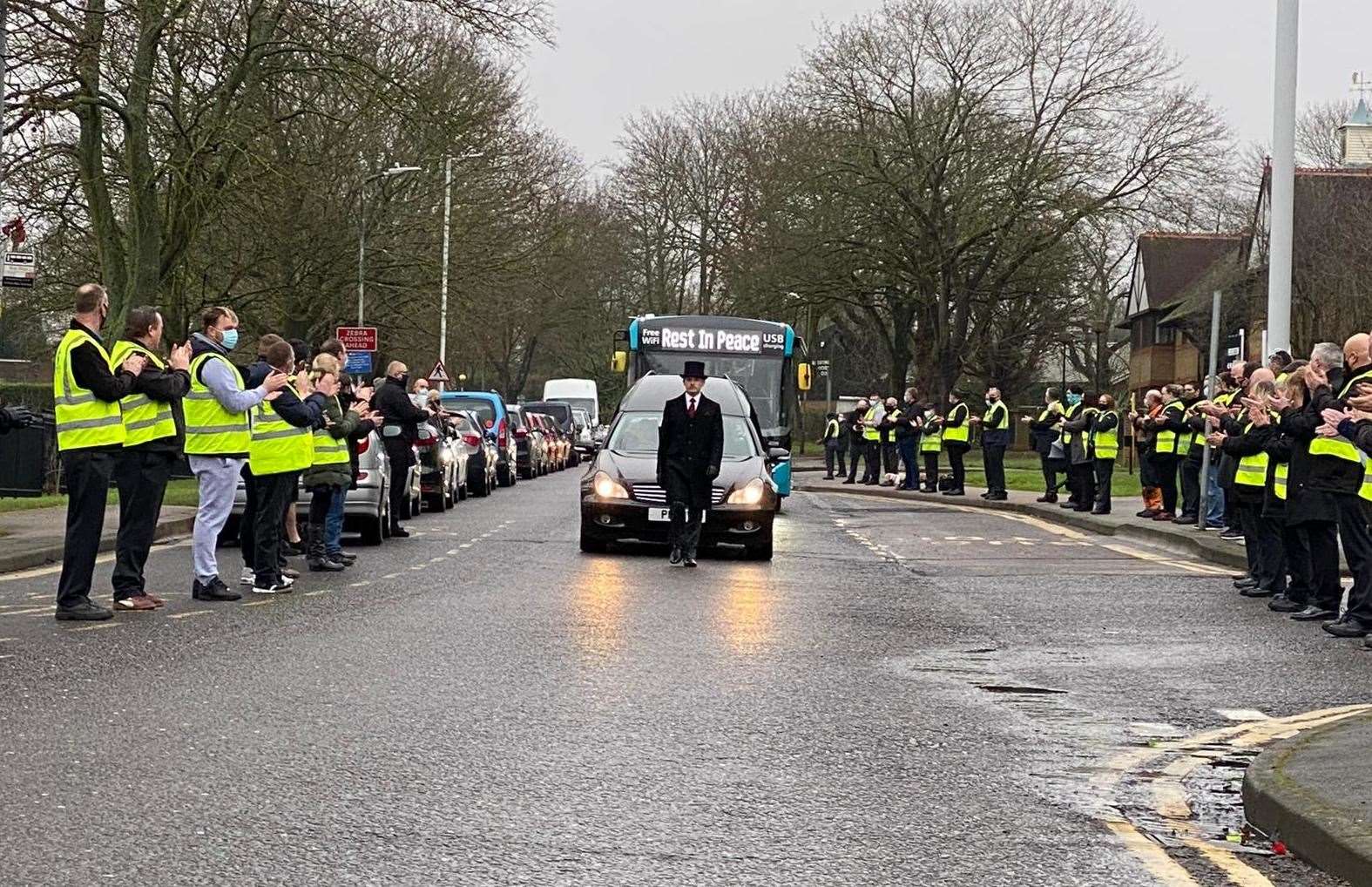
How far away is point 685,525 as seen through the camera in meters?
18.0

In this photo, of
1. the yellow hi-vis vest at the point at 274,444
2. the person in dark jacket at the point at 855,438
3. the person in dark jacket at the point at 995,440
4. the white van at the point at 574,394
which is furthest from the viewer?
the white van at the point at 574,394

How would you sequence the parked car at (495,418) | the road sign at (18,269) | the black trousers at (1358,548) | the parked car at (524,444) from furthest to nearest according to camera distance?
1. the parked car at (524,444)
2. the parked car at (495,418)
3. the road sign at (18,269)
4. the black trousers at (1358,548)

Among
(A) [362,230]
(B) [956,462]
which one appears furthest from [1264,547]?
(A) [362,230]

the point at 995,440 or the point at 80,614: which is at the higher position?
the point at 995,440

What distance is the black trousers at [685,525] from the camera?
17.9 meters

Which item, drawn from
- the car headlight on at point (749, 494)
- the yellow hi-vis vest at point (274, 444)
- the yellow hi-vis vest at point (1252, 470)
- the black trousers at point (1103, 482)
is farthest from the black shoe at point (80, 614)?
the black trousers at point (1103, 482)

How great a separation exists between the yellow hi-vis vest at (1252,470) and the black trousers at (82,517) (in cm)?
858

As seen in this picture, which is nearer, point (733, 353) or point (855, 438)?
point (733, 353)

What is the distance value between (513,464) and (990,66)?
21.1 meters

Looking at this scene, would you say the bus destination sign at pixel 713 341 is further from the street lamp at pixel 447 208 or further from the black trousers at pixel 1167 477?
the street lamp at pixel 447 208

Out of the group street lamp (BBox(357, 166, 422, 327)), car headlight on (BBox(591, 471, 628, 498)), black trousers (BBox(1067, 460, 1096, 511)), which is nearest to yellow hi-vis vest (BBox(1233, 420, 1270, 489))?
car headlight on (BBox(591, 471, 628, 498))

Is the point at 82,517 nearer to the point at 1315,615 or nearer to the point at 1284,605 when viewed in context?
the point at 1315,615

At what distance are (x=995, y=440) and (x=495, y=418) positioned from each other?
1042cm

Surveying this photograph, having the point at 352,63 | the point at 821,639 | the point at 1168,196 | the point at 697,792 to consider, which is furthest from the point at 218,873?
the point at 1168,196
